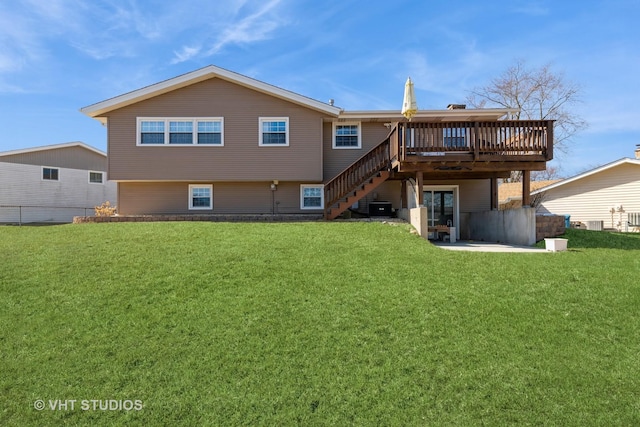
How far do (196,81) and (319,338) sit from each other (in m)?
12.7

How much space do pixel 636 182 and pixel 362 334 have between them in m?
20.6

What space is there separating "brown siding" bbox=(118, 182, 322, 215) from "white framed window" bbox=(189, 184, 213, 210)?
0.53 feet

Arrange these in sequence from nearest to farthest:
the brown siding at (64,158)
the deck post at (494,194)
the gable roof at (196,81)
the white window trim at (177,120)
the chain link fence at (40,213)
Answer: the gable roof at (196,81) → the deck post at (494,194) → the white window trim at (177,120) → the chain link fence at (40,213) → the brown siding at (64,158)

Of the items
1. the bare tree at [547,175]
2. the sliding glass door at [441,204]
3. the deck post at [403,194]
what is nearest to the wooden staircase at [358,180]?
the deck post at [403,194]

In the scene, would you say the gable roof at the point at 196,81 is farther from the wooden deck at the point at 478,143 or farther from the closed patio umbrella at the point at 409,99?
the wooden deck at the point at 478,143

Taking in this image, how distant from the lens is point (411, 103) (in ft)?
41.2

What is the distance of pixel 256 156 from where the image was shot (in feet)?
49.4

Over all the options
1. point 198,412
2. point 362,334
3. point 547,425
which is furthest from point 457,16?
point 198,412

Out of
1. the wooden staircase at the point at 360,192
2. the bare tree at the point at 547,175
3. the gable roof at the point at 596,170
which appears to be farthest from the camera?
the bare tree at the point at 547,175

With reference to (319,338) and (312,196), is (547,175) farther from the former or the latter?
(319,338)

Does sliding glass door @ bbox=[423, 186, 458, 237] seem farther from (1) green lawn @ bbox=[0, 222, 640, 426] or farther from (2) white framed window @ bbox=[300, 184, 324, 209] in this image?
(1) green lawn @ bbox=[0, 222, 640, 426]

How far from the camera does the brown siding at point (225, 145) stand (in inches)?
591

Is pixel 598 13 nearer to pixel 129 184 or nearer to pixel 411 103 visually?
pixel 411 103

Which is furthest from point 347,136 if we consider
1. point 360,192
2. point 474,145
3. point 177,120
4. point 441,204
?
point 177,120
